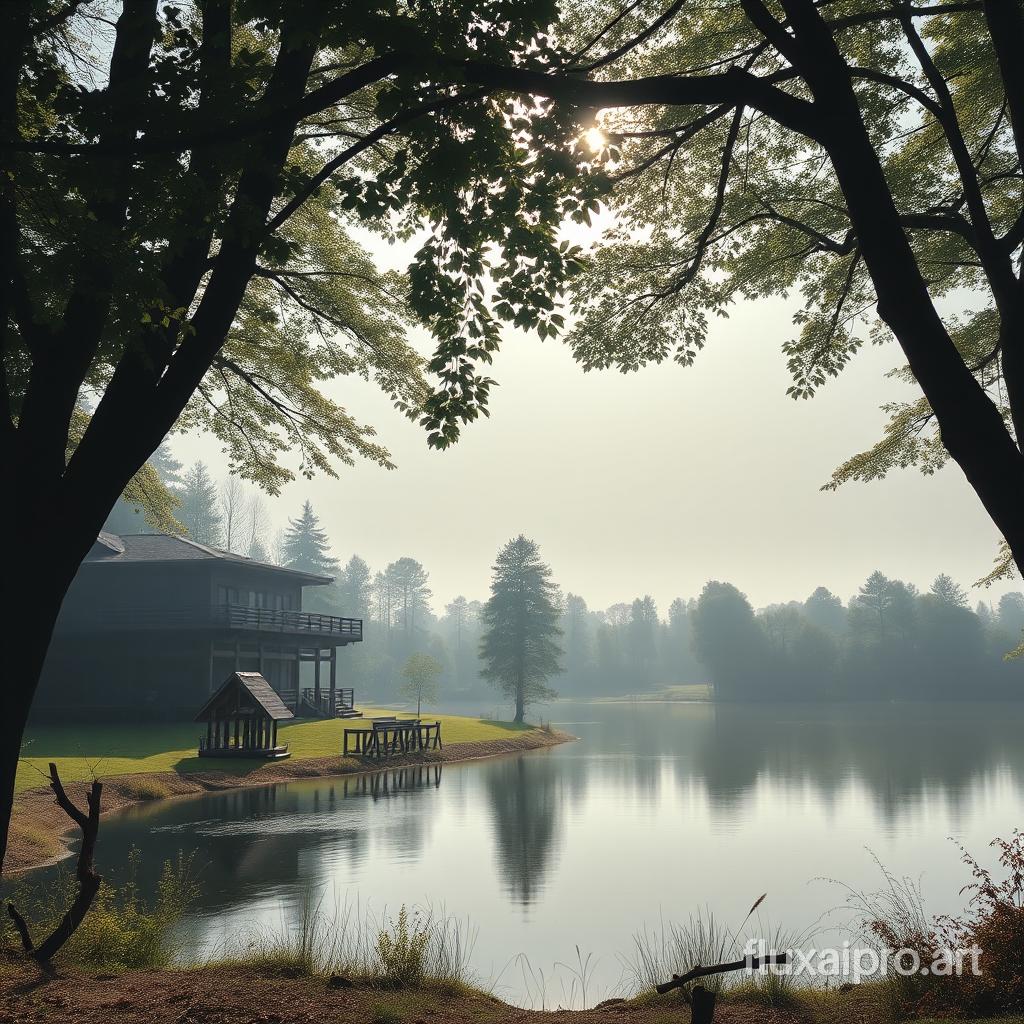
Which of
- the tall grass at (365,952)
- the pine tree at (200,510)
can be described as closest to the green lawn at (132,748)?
the tall grass at (365,952)

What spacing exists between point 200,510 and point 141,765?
250 feet

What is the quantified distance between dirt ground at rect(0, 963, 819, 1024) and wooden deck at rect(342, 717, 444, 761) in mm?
28050

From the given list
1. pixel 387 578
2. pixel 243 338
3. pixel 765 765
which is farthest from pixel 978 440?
pixel 387 578

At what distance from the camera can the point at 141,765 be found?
29.3m

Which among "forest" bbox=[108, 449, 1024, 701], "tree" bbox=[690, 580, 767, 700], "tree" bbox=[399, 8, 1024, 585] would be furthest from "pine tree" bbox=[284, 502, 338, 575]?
"tree" bbox=[399, 8, 1024, 585]

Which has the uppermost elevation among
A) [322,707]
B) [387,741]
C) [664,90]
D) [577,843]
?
[664,90]

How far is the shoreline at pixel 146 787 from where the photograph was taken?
726 inches

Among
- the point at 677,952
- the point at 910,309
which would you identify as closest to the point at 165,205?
the point at 910,309

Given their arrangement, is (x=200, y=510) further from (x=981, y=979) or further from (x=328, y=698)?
(x=981, y=979)

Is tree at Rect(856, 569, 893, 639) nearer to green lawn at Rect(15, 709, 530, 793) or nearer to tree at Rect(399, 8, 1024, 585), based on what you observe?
green lawn at Rect(15, 709, 530, 793)

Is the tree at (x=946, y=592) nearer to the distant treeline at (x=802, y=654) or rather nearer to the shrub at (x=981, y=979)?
the distant treeline at (x=802, y=654)

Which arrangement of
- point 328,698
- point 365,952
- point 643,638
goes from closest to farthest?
1. point 365,952
2. point 328,698
3. point 643,638

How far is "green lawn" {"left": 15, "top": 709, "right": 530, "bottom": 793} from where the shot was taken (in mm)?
27609

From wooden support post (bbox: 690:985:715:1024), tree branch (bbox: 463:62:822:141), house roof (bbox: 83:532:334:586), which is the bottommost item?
wooden support post (bbox: 690:985:715:1024)
